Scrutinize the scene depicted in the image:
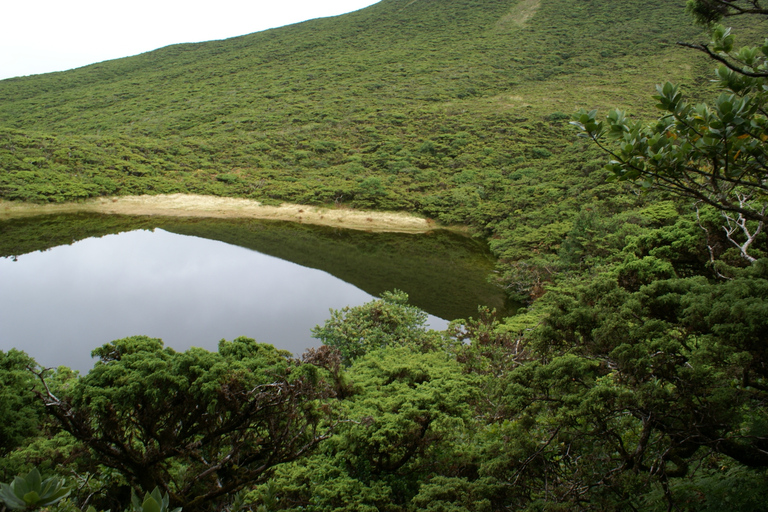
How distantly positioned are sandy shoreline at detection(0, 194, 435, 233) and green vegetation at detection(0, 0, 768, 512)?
1081mm

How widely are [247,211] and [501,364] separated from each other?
25.4 metres

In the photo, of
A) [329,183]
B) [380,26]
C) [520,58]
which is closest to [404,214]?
[329,183]

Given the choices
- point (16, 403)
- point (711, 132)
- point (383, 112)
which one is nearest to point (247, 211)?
point (383, 112)

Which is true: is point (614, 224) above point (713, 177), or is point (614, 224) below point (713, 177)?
below

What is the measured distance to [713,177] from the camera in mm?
2691

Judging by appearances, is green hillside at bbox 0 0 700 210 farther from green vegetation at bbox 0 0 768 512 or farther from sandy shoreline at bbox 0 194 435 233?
sandy shoreline at bbox 0 194 435 233

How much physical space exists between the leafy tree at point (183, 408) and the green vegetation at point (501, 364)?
3 centimetres

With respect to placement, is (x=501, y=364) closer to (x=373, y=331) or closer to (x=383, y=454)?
(x=373, y=331)

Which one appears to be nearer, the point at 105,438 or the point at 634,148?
the point at 634,148

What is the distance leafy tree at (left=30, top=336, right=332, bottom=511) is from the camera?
15.3ft

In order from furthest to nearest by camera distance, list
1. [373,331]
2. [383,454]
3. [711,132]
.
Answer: [373,331] < [383,454] < [711,132]

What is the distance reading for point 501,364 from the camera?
10.6m

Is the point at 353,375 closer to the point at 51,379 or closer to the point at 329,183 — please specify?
the point at 51,379

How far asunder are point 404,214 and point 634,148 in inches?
1183
